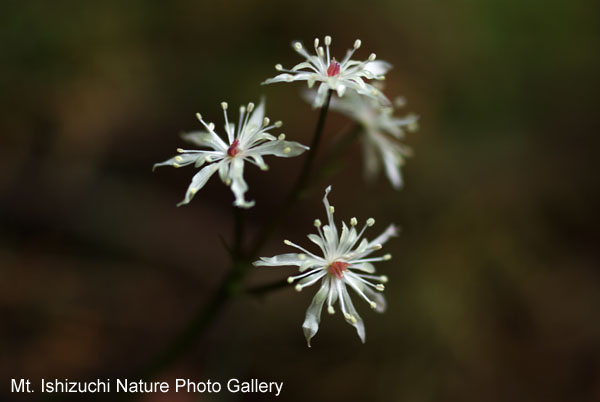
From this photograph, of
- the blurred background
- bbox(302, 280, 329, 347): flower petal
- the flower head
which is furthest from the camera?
the blurred background

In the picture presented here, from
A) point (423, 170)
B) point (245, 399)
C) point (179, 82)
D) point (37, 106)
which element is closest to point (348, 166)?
point (423, 170)

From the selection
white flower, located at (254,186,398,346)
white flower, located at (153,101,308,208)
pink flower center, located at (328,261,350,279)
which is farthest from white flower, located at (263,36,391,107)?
pink flower center, located at (328,261,350,279)

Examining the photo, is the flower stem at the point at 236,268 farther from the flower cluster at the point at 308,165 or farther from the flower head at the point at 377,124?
the flower head at the point at 377,124

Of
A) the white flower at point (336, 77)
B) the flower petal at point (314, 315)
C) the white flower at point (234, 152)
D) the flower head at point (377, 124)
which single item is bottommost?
the flower petal at point (314, 315)

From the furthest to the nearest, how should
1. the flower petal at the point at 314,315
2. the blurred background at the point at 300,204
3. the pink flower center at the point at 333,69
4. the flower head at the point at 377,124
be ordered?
the blurred background at the point at 300,204, the flower head at the point at 377,124, the pink flower center at the point at 333,69, the flower petal at the point at 314,315

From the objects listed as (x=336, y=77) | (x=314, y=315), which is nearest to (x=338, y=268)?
(x=314, y=315)

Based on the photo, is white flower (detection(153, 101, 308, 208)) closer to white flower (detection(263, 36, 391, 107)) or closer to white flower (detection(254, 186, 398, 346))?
white flower (detection(263, 36, 391, 107))

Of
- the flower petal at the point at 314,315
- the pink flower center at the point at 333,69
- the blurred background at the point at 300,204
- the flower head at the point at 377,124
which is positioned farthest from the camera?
the blurred background at the point at 300,204

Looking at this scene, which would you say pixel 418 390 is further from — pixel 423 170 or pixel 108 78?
pixel 108 78

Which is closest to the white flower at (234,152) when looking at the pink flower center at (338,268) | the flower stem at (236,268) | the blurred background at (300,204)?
the flower stem at (236,268)
